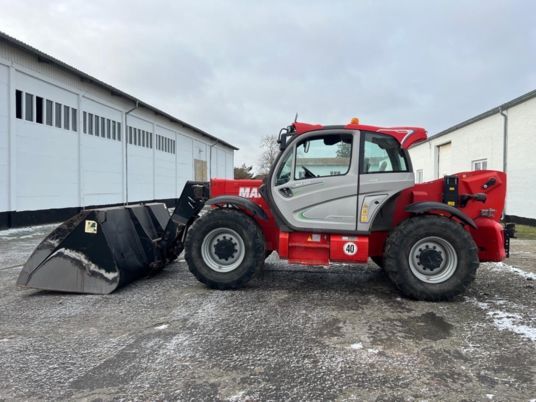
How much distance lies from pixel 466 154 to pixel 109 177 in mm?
18775

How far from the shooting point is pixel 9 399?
282cm

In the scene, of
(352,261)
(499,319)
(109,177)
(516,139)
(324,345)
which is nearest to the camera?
(324,345)

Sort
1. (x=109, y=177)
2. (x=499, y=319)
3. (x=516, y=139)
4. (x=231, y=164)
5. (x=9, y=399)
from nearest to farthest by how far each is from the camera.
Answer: (x=9, y=399) → (x=499, y=319) → (x=516, y=139) → (x=109, y=177) → (x=231, y=164)

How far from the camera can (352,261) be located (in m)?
5.39

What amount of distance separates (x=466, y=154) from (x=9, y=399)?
2215 cm

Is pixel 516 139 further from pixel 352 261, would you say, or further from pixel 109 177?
pixel 109 177

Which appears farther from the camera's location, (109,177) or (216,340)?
(109,177)

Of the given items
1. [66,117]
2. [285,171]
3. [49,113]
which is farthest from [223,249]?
[66,117]

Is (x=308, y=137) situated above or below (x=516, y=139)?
below

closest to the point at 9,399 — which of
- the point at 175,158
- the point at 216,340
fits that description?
the point at 216,340

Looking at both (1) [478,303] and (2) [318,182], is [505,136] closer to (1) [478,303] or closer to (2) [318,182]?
(1) [478,303]

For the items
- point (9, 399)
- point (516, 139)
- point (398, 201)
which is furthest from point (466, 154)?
point (9, 399)

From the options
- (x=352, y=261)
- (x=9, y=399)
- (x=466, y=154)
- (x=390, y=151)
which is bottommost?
(x=9, y=399)

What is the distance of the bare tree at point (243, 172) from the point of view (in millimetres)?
59909
